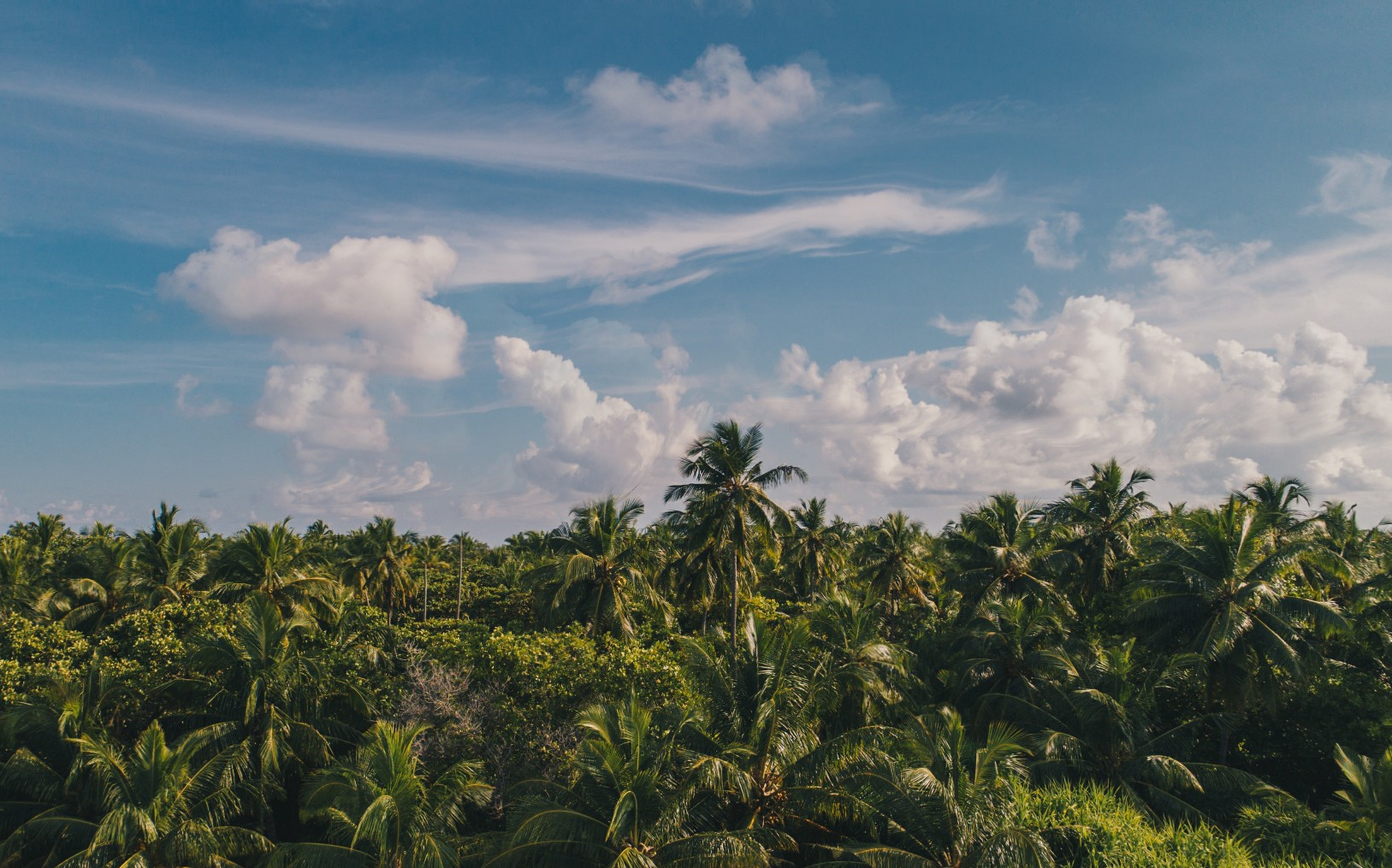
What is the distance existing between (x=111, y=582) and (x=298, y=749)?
1829cm

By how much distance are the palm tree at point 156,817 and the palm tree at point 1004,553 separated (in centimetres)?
2554

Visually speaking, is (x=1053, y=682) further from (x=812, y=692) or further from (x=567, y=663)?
(x=567, y=663)

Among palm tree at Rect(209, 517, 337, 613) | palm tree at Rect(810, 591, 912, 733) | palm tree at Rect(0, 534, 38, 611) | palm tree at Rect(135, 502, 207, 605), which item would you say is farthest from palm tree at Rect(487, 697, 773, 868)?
palm tree at Rect(0, 534, 38, 611)

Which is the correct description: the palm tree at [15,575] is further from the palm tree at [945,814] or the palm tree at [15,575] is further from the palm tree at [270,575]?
the palm tree at [945,814]

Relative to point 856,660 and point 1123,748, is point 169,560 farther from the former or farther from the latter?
point 1123,748

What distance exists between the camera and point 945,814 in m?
13.9

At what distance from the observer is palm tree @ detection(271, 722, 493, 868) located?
14625 millimetres

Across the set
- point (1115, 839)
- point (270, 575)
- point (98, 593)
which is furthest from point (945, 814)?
point (98, 593)

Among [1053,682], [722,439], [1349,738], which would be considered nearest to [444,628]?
[722,439]

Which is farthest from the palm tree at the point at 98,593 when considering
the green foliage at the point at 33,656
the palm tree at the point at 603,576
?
the palm tree at the point at 603,576

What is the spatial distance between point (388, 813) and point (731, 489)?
15804 millimetres

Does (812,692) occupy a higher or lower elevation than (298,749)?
higher

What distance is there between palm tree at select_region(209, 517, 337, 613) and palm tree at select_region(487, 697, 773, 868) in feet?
54.4

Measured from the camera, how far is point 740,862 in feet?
46.0
